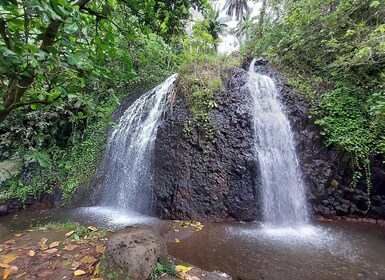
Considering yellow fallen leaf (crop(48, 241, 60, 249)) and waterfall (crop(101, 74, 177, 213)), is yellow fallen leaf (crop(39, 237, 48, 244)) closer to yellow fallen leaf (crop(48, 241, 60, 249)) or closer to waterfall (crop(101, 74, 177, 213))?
yellow fallen leaf (crop(48, 241, 60, 249))

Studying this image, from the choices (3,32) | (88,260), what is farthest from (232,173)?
(3,32)

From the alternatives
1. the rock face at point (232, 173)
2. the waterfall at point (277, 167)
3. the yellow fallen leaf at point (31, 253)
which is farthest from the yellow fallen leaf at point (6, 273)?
the waterfall at point (277, 167)

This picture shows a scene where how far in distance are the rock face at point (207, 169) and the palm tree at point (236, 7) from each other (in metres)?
21.4

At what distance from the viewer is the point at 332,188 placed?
5164mm

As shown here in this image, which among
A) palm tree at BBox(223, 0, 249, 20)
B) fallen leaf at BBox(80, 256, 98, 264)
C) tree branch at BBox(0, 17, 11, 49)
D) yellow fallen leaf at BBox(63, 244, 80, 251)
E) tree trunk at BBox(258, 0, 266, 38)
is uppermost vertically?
palm tree at BBox(223, 0, 249, 20)

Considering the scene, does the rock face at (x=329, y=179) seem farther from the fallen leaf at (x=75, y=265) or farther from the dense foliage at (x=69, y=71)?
the fallen leaf at (x=75, y=265)

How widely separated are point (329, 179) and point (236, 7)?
23.6 meters

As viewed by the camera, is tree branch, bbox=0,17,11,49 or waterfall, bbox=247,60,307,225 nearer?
tree branch, bbox=0,17,11,49

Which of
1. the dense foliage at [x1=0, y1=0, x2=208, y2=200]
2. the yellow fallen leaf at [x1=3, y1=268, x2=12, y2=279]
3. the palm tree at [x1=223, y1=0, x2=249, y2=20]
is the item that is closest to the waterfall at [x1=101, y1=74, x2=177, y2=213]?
the dense foliage at [x1=0, y1=0, x2=208, y2=200]

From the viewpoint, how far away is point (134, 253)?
2223 millimetres

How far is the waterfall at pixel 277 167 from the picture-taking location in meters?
4.91

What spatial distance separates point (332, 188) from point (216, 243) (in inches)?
135

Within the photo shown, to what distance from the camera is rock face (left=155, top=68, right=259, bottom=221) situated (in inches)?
190

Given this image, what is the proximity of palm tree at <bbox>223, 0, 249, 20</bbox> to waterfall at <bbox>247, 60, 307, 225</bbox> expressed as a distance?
20592 millimetres
